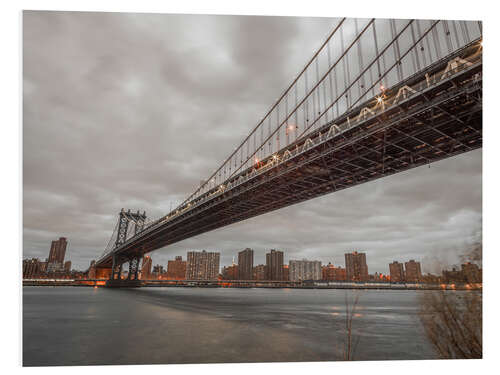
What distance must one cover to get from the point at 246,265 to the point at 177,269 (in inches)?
1212

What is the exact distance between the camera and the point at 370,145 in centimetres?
1112

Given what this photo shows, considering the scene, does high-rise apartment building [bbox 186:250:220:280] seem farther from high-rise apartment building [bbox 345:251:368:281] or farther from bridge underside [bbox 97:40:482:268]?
bridge underside [bbox 97:40:482:268]

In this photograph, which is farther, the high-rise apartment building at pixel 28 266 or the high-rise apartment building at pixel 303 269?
the high-rise apartment building at pixel 303 269

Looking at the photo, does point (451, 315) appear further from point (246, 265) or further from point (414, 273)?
point (246, 265)

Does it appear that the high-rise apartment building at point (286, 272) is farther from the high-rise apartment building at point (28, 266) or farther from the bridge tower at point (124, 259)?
the high-rise apartment building at point (28, 266)

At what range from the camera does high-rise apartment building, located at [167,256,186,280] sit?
85.7 metres

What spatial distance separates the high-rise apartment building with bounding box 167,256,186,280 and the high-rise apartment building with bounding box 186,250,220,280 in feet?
5.68

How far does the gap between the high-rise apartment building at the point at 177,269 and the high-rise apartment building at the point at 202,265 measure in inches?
68.1

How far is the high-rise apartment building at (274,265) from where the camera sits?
195ft

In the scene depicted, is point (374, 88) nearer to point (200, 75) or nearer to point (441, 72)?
point (441, 72)

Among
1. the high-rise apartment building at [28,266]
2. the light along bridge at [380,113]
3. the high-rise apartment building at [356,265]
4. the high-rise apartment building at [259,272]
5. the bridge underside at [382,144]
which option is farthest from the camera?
the high-rise apartment building at [259,272]

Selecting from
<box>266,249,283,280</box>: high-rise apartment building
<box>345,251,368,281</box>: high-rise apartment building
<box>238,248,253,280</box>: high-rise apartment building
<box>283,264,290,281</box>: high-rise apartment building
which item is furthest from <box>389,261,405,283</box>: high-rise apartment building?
<box>238,248,253,280</box>: high-rise apartment building

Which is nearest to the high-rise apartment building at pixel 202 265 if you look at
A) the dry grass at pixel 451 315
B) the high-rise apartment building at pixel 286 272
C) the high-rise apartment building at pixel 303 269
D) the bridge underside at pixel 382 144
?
the high-rise apartment building at pixel 303 269

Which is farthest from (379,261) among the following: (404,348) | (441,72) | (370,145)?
(441,72)
